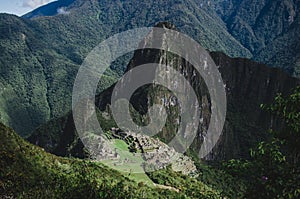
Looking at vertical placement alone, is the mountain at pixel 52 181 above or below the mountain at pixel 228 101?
above

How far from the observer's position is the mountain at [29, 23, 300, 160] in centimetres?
7831

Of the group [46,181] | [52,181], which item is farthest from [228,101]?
[52,181]

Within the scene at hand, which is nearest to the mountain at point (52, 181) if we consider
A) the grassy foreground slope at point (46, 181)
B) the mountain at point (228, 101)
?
the grassy foreground slope at point (46, 181)

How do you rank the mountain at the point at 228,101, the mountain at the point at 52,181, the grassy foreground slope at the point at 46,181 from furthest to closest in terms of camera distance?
the mountain at the point at 228,101 < the grassy foreground slope at the point at 46,181 < the mountain at the point at 52,181


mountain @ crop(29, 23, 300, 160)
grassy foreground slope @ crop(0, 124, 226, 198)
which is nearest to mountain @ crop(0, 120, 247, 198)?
grassy foreground slope @ crop(0, 124, 226, 198)

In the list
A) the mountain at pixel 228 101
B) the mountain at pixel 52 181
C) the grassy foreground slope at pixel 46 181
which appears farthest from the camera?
the mountain at pixel 228 101

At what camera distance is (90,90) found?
185 meters

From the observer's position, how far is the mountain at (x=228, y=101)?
257 ft

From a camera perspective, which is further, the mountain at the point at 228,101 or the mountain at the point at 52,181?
the mountain at the point at 228,101

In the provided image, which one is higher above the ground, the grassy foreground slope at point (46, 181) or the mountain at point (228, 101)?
the grassy foreground slope at point (46, 181)

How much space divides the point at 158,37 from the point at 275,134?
85.1 m

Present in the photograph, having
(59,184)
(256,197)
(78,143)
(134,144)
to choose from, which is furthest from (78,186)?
(78,143)

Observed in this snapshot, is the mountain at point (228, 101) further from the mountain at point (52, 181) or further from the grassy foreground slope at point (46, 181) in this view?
the grassy foreground slope at point (46, 181)

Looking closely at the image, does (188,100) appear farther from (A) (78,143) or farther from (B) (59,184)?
(B) (59,184)
